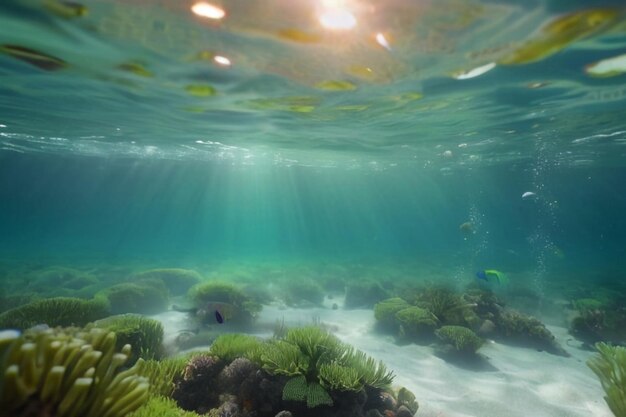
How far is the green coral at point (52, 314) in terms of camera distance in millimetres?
8093

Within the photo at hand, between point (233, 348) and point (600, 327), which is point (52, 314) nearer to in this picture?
point (233, 348)

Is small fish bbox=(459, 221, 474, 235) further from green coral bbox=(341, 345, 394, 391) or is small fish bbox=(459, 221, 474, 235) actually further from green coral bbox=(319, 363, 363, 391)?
green coral bbox=(319, 363, 363, 391)

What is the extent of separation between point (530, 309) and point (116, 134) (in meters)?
28.7

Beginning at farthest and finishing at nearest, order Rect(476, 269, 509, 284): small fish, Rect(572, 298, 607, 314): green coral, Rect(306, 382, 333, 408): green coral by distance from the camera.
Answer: Rect(572, 298, 607, 314): green coral < Rect(476, 269, 509, 284): small fish < Rect(306, 382, 333, 408): green coral

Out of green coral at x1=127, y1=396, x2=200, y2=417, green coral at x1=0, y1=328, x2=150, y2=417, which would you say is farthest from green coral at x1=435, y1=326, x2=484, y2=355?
green coral at x1=0, y1=328, x2=150, y2=417

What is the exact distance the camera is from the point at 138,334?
7.31 meters

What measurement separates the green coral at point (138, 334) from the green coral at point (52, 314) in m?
1.59

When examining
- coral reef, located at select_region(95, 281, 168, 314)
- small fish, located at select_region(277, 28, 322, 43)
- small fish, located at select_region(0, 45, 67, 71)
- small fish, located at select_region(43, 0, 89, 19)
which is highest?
small fish, located at select_region(277, 28, 322, 43)

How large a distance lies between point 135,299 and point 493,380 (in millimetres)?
14347

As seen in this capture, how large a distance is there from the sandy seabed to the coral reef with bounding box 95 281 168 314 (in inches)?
116

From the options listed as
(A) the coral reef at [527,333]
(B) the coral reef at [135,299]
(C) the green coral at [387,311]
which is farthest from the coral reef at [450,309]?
(B) the coral reef at [135,299]

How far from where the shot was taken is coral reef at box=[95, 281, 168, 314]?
1488 centimetres

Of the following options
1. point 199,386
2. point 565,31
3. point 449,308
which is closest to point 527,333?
point 449,308

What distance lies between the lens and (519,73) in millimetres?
10602
